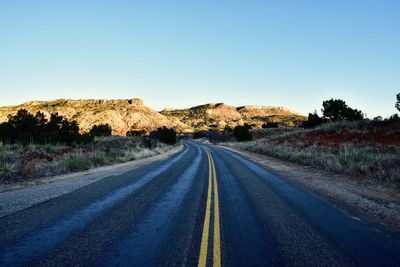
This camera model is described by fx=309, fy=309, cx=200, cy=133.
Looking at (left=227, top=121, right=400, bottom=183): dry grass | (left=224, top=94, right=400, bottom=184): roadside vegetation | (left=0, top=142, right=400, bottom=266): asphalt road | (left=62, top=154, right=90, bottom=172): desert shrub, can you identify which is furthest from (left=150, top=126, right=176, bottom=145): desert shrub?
(left=0, top=142, right=400, bottom=266): asphalt road

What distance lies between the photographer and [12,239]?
511cm

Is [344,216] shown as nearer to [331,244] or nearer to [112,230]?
[331,244]

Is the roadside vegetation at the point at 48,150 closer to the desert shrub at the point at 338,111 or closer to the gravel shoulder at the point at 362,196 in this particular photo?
the gravel shoulder at the point at 362,196

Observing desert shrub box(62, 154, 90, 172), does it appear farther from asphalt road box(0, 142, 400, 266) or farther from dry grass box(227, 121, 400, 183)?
dry grass box(227, 121, 400, 183)

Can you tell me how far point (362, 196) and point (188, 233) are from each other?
6.40 meters

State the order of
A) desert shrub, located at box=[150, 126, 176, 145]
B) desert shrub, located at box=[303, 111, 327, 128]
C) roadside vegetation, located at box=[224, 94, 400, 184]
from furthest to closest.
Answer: desert shrub, located at box=[150, 126, 176, 145] → desert shrub, located at box=[303, 111, 327, 128] → roadside vegetation, located at box=[224, 94, 400, 184]

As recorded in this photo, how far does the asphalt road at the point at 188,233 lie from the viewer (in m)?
4.55

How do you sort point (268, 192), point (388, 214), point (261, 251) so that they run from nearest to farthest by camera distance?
point (261, 251), point (388, 214), point (268, 192)

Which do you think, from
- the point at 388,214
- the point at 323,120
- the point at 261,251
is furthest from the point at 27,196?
the point at 323,120

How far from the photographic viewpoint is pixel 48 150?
2166 centimetres

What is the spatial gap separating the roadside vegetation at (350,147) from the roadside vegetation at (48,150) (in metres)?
13.2

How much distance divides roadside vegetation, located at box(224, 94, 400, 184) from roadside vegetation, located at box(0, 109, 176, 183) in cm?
1315

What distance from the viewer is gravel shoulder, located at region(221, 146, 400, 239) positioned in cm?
709

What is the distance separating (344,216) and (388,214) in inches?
45.4
